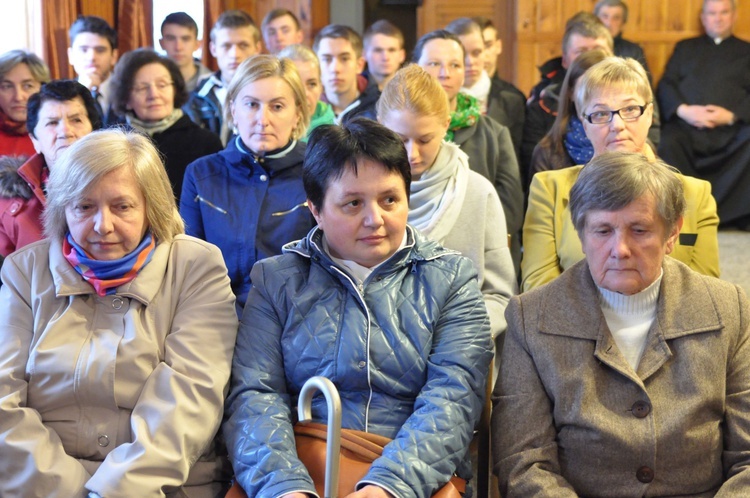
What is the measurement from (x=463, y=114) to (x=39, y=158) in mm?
1565

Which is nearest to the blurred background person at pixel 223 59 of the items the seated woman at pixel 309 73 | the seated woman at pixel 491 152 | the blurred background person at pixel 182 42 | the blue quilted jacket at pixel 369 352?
the blurred background person at pixel 182 42

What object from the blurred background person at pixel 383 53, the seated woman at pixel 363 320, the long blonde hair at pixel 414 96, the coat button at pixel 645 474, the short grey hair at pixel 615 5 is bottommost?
the coat button at pixel 645 474

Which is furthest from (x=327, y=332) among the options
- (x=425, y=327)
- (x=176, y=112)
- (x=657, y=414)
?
(x=176, y=112)

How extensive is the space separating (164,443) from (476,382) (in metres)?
0.73

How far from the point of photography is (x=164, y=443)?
2143mm

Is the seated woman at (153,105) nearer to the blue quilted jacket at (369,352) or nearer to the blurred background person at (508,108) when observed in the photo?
the blurred background person at (508,108)

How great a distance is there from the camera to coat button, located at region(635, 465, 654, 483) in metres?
2.06

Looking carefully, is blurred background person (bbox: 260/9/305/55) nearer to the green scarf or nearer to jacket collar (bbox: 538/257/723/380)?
the green scarf

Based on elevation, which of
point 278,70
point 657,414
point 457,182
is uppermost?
point 278,70

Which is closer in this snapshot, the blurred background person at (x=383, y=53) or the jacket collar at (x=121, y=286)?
the jacket collar at (x=121, y=286)

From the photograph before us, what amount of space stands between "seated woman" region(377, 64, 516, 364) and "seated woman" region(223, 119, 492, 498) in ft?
1.84

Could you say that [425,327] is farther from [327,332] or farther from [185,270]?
[185,270]

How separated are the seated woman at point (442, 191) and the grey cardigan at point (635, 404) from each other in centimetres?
68

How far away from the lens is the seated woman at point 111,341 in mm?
2133
